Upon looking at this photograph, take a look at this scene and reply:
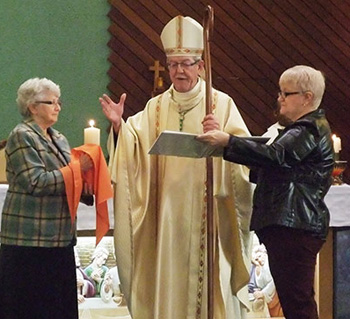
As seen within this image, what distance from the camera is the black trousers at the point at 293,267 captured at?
3490 mm

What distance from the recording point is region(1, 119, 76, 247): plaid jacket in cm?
362

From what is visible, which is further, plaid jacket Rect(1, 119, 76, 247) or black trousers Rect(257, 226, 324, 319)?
plaid jacket Rect(1, 119, 76, 247)

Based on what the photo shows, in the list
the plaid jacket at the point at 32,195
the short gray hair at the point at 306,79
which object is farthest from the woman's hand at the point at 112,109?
the short gray hair at the point at 306,79

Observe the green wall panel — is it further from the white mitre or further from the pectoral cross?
the white mitre

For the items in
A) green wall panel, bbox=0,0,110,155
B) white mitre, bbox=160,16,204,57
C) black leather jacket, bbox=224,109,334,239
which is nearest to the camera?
black leather jacket, bbox=224,109,334,239

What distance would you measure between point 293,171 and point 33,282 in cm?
120

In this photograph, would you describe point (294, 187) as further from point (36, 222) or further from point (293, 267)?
point (36, 222)

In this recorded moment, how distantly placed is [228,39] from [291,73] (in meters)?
3.52

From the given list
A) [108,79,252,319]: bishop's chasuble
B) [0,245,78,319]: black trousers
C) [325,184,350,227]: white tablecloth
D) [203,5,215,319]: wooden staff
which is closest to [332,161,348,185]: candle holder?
[325,184,350,227]: white tablecloth

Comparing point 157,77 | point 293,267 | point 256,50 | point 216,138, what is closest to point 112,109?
point 216,138

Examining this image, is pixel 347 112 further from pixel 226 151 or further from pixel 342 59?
pixel 226 151

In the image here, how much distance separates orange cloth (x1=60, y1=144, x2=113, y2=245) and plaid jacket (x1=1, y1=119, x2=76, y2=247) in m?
0.04

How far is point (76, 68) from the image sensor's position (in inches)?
263

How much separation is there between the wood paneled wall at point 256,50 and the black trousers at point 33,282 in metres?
3.16
